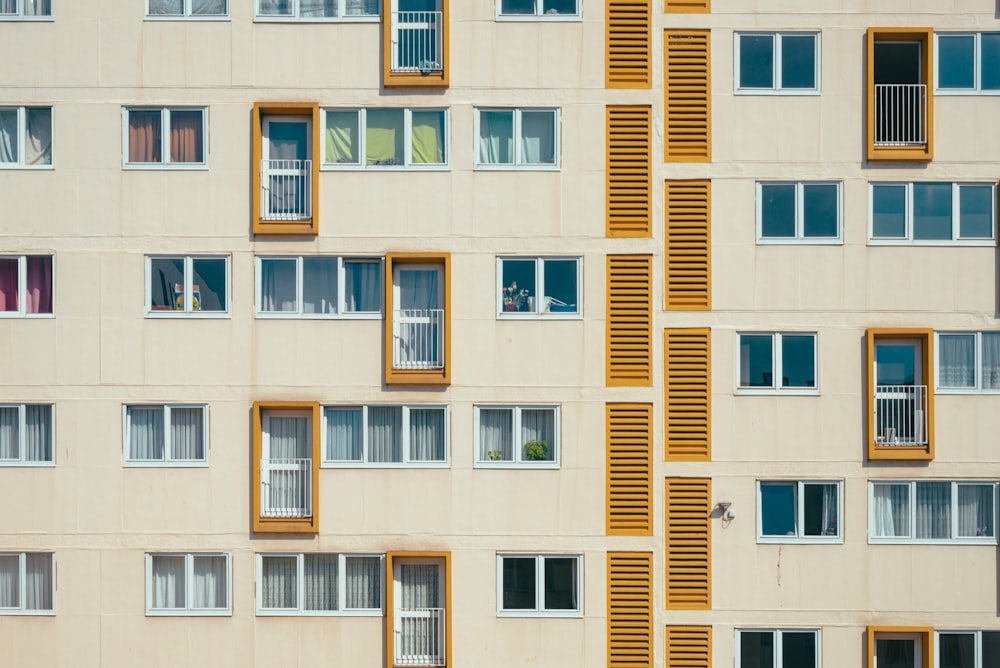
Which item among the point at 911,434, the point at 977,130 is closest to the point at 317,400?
the point at 911,434

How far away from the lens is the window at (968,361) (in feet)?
59.8

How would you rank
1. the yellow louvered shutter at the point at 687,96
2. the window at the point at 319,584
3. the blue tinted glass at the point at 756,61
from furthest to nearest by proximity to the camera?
Result: 1. the blue tinted glass at the point at 756,61
2. the yellow louvered shutter at the point at 687,96
3. the window at the point at 319,584

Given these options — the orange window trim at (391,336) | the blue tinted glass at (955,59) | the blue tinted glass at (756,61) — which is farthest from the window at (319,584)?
the blue tinted glass at (955,59)

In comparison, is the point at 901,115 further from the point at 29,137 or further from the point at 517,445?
the point at 29,137

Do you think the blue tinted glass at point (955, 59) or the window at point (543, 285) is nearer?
the window at point (543, 285)

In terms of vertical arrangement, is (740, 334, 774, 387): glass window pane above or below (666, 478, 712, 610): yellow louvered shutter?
above

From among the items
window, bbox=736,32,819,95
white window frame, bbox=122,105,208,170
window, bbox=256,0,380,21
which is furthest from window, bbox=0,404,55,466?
window, bbox=736,32,819,95

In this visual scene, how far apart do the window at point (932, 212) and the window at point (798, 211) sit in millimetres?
752

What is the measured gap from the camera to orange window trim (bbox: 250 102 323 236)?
59.5ft

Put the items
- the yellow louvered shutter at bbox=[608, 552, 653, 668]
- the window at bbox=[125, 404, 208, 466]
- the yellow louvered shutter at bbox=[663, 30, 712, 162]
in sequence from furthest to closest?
the yellow louvered shutter at bbox=[663, 30, 712, 162] → the window at bbox=[125, 404, 208, 466] → the yellow louvered shutter at bbox=[608, 552, 653, 668]

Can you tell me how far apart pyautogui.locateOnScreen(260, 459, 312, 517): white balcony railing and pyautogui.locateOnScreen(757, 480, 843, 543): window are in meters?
8.53

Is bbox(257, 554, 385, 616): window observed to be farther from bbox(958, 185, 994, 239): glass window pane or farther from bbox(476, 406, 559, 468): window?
bbox(958, 185, 994, 239): glass window pane

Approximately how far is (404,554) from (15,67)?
11844 mm

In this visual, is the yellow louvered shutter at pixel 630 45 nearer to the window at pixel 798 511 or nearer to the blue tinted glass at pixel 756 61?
the blue tinted glass at pixel 756 61
